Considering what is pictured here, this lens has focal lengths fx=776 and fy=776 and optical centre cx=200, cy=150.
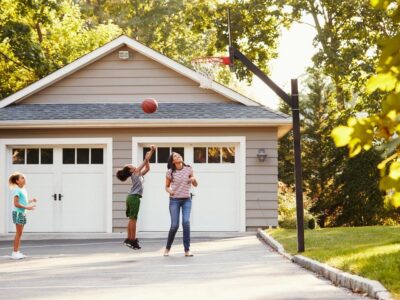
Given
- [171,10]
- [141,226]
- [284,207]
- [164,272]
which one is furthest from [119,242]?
[171,10]

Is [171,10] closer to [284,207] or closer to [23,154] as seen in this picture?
[284,207]

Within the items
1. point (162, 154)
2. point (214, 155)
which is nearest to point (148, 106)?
point (162, 154)

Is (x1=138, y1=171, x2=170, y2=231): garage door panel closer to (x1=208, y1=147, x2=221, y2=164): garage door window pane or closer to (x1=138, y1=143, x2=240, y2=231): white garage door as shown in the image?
(x1=138, y1=143, x2=240, y2=231): white garage door

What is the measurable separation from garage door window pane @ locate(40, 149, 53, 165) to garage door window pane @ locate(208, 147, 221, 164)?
169 inches

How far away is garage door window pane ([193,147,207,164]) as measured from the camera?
20.5 m

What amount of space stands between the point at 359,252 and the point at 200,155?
981 centimetres

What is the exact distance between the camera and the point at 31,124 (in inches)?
802

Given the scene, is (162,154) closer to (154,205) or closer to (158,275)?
(154,205)

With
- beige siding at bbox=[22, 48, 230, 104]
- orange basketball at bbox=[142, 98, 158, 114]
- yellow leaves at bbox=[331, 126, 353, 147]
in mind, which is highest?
beige siding at bbox=[22, 48, 230, 104]

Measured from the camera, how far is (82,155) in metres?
20.9

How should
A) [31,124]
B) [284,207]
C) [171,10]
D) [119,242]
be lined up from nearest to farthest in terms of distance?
[119,242] < [31,124] < [284,207] < [171,10]

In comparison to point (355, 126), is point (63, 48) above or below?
above

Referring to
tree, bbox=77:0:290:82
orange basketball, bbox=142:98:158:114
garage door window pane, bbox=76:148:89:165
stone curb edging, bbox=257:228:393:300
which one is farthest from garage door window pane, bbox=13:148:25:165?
tree, bbox=77:0:290:82

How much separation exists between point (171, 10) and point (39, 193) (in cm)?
2872
